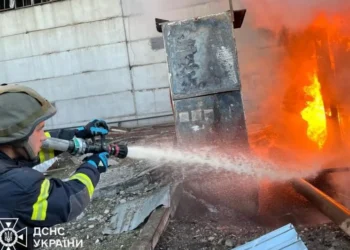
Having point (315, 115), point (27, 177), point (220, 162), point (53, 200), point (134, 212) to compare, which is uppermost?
point (27, 177)

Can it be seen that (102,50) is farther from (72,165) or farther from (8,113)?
(8,113)

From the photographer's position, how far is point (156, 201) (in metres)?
4.00

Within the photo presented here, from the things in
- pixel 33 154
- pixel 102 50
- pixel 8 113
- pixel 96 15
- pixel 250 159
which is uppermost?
pixel 96 15

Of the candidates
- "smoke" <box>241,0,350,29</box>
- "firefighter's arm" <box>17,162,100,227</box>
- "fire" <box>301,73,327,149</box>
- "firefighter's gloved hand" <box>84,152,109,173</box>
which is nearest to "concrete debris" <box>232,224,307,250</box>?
"firefighter's gloved hand" <box>84,152,109,173</box>

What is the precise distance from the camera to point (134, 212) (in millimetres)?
4031

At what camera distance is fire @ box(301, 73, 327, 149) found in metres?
5.97

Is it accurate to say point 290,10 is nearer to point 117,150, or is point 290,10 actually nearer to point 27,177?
point 117,150

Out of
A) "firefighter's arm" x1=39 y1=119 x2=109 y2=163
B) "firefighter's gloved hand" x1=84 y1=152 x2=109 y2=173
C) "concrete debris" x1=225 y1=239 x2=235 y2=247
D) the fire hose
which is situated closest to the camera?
"firefighter's gloved hand" x1=84 y1=152 x2=109 y2=173

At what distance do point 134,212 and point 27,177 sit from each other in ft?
7.97

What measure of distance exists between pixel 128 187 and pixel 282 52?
4.98 metres

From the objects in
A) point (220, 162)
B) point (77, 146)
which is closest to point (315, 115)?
point (220, 162)

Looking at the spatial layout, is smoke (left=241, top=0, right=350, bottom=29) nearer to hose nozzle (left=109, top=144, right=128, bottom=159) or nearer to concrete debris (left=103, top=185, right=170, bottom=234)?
concrete debris (left=103, top=185, right=170, bottom=234)

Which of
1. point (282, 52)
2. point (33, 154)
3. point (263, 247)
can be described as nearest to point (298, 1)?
point (282, 52)
